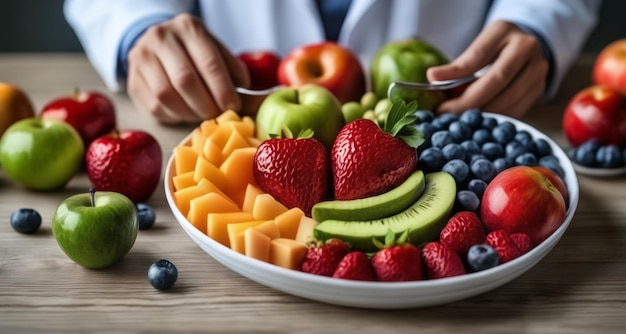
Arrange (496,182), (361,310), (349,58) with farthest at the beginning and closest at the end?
(349,58) < (496,182) < (361,310)

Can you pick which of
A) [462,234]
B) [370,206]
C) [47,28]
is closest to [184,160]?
[370,206]

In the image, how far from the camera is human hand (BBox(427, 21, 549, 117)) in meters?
1.18

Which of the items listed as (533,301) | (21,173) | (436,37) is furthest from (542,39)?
(21,173)

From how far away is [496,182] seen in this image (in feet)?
2.79

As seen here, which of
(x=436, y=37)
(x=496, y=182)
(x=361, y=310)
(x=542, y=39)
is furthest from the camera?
(x=436, y=37)

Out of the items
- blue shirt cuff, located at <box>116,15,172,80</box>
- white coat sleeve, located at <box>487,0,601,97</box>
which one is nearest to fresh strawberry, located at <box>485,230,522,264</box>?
white coat sleeve, located at <box>487,0,601,97</box>

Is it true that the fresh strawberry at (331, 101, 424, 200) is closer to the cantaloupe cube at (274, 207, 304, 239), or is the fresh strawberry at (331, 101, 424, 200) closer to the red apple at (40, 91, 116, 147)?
the cantaloupe cube at (274, 207, 304, 239)

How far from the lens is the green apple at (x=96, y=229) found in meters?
0.80

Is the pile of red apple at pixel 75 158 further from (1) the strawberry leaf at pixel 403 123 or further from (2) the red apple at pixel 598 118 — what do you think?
(2) the red apple at pixel 598 118

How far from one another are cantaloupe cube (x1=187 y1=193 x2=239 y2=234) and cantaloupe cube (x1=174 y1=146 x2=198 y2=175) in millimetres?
105

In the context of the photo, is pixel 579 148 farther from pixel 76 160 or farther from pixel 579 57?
pixel 76 160

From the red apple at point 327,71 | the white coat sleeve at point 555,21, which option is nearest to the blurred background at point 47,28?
the white coat sleeve at point 555,21

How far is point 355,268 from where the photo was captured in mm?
708

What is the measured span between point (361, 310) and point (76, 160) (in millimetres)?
512
